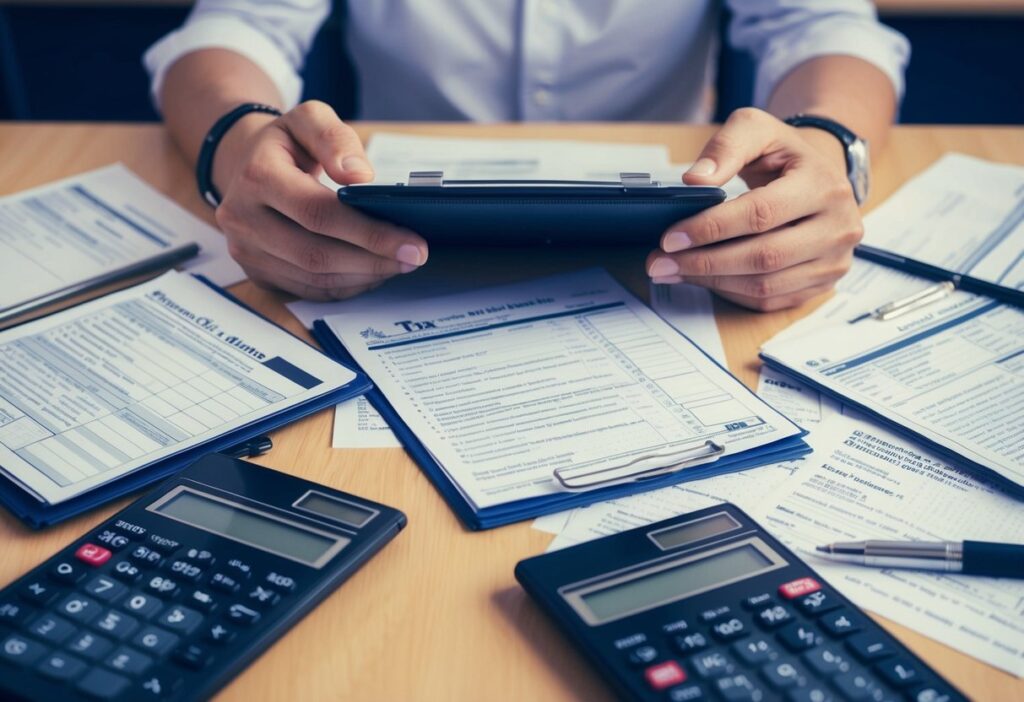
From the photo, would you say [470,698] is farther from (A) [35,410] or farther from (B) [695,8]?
(B) [695,8]

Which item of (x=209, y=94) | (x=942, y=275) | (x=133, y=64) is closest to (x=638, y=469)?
(x=942, y=275)

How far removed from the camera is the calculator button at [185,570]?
48 cm

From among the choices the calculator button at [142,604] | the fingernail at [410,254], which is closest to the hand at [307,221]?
the fingernail at [410,254]

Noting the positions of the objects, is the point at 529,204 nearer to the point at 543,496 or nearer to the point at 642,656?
the point at 543,496

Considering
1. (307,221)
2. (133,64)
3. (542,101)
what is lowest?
(133,64)

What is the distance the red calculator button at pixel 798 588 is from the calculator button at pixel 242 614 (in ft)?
0.88

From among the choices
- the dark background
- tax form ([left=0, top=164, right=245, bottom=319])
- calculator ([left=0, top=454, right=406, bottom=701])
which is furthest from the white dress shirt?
the dark background

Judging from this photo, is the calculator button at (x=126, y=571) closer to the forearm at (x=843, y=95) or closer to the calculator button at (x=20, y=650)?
the calculator button at (x=20, y=650)

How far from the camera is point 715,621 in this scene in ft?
1.52

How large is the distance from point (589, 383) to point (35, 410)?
37 centimetres

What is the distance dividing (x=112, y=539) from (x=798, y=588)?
14.5 inches

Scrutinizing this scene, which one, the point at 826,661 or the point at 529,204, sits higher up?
the point at 529,204

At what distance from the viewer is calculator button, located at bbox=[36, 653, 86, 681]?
43 cm

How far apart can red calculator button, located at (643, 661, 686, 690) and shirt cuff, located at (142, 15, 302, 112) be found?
88 centimetres
